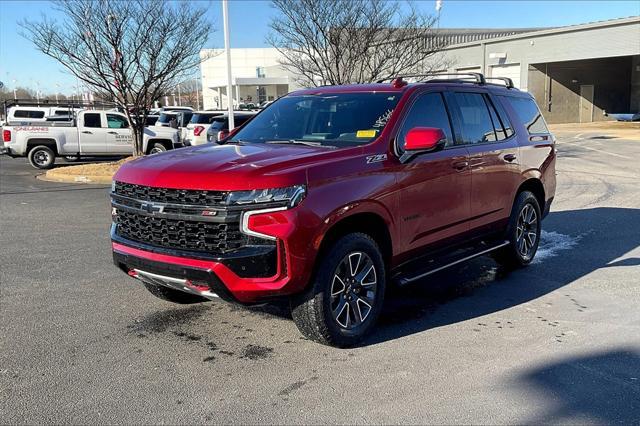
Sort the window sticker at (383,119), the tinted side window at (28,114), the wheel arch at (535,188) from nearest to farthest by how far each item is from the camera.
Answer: the window sticker at (383,119) → the wheel arch at (535,188) → the tinted side window at (28,114)

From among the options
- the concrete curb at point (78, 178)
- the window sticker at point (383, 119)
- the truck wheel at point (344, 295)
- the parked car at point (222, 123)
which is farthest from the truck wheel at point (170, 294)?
the parked car at point (222, 123)

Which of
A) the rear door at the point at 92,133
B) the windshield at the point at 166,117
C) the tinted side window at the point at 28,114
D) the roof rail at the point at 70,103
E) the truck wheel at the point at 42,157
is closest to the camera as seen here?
the truck wheel at the point at 42,157

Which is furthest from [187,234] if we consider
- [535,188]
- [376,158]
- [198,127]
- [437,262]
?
[198,127]

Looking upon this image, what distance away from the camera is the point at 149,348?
14.1 ft

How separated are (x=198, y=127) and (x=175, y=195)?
671 inches

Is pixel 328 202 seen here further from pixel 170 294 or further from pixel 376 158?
pixel 170 294

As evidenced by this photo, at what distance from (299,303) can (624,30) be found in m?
32.8

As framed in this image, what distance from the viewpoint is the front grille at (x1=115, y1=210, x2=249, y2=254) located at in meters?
3.86

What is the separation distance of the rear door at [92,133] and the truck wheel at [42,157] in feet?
3.14

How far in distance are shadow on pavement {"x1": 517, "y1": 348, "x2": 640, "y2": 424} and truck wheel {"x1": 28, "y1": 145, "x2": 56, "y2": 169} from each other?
58.5 ft

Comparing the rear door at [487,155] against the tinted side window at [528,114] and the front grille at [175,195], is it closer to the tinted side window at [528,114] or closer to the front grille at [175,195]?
the tinted side window at [528,114]

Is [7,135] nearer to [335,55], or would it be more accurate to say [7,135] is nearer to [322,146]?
[335,55]

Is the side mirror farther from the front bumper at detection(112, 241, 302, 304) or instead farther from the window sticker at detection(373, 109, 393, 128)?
the front bumper at detection(112, 241, 302, 304)

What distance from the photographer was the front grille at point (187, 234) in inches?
152
